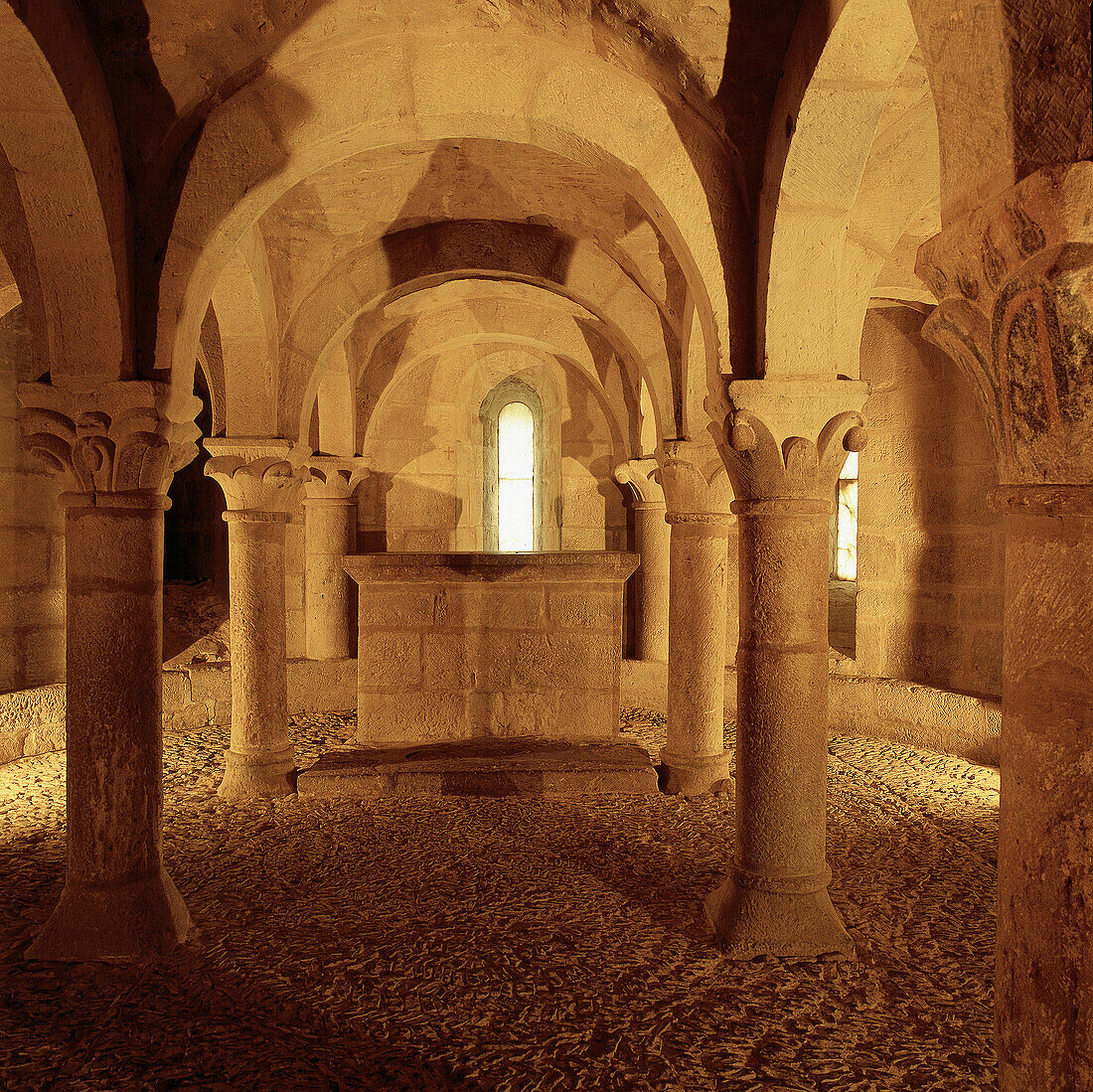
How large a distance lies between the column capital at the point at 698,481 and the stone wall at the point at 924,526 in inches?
104

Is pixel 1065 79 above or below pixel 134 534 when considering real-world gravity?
above

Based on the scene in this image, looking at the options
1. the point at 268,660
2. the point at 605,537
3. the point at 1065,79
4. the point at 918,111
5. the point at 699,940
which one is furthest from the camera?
the point at 605,537

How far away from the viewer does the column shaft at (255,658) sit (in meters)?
5.56

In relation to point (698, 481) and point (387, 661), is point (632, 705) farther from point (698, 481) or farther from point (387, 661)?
point (698, 481)

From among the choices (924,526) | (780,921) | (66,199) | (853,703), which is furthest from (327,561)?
(780,921)

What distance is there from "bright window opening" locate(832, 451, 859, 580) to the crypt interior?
193 inches

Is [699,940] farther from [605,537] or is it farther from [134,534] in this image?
[605,537]

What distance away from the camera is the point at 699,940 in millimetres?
3473

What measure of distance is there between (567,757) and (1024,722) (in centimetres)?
428

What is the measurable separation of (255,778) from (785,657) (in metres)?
3.65

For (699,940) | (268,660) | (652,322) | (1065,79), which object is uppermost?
(652,322)

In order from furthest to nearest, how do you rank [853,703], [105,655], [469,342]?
[469,342], [853,703], [105,655]

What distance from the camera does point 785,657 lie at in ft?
11.3

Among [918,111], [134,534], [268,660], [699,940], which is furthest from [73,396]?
[918,111]
